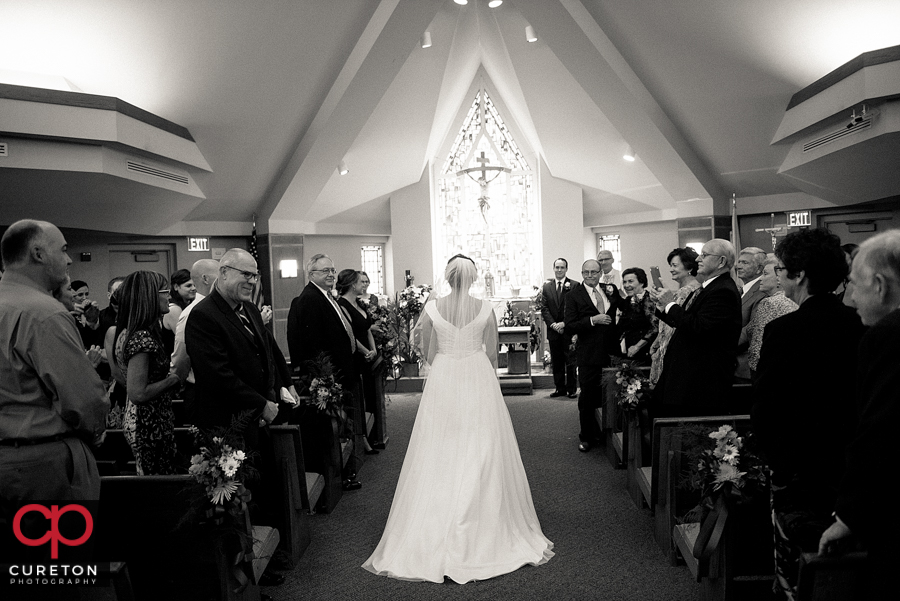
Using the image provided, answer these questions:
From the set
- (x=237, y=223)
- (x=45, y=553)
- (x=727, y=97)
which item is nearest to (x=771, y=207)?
(x=727, y=97)

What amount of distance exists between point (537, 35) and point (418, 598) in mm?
7737

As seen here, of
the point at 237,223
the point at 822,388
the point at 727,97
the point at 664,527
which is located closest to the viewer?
the point at 822,388

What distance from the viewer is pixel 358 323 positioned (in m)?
5.80

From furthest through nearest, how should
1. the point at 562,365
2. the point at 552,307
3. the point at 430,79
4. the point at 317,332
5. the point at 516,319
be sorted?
the point at 430,79 → the point at 516,319 → the point at 562,365 → the point at 552,307 → the point at 317,332

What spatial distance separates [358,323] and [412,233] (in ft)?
24.4

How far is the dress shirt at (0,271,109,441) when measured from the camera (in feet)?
7.53

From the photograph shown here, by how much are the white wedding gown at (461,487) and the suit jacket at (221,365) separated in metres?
0.94

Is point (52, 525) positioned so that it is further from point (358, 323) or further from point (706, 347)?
point (358, 323)

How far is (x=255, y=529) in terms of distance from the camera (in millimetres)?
3404

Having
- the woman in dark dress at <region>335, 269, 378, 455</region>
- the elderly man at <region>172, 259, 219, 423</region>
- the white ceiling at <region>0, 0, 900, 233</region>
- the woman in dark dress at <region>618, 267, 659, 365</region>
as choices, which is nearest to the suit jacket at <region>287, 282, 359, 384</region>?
the woman in dark dress at <region>335, 269, 378, 455</region>

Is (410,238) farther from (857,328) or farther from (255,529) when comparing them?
(857,328)

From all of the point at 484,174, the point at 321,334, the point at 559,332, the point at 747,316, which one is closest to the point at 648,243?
the point at 484,174

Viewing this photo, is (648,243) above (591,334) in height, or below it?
above

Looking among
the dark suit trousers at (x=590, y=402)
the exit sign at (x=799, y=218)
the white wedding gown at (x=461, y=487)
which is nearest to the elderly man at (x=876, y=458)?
the white wedding gown at (x=461, y=487)
